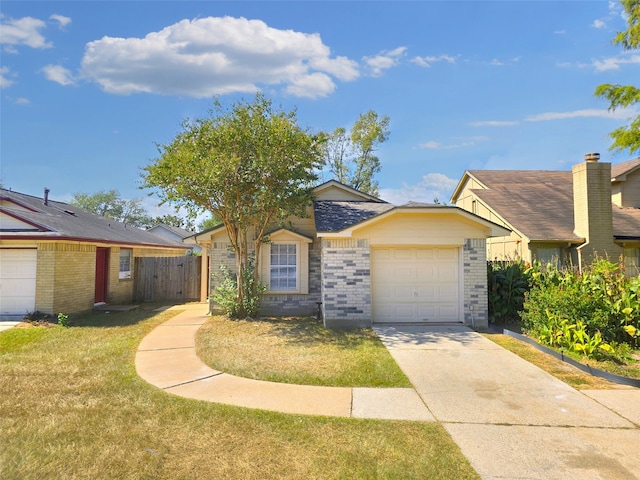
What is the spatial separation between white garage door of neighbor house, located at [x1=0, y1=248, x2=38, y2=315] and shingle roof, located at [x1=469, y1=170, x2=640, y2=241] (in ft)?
56.9

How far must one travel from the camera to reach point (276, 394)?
16.5 ft

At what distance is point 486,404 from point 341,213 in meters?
7.30

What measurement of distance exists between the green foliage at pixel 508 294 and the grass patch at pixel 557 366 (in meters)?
2.01

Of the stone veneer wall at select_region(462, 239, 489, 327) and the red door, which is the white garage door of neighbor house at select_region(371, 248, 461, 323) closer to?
the stone veneer wall at select_region(462, 239, 489, 327)

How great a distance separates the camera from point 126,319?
36.2 ft

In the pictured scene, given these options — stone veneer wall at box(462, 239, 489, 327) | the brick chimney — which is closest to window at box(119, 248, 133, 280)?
stone veneer wall at box(462, 239, 489, 327)

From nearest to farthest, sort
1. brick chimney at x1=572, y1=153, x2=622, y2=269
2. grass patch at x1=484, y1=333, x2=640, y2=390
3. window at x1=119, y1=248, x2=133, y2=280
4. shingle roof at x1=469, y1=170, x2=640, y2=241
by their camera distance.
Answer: grass patch at x1=484, y1=333, x2=640, y2=390 < brick chimney at x1=572, y1=153, x2=622, y2=269 < shingle roof at x1=469, y1=170, x2=640, y2=241 < window at x1=119, y1=248, x2=133, y2=280

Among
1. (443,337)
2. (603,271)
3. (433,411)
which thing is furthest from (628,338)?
(433,411)

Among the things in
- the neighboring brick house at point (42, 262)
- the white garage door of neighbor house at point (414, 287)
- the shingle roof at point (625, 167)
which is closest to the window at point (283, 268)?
the white garage door of neighbor house at point (414, 287)

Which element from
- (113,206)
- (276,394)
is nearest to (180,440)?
(276,394)

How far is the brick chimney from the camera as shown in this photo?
12688mm

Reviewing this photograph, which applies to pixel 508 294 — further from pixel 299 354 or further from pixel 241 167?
pixel 241 167

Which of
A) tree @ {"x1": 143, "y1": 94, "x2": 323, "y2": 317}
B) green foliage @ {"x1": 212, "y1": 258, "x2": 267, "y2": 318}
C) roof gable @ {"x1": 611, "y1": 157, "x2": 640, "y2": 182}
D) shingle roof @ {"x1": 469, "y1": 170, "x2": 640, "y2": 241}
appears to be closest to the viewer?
tree @ {"x1": 143, "y1": 94, "x2": 323, "y2": 317}

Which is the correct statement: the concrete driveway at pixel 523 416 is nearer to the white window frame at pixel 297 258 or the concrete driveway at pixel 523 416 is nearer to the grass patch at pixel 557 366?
the grass patch at pixel 557 366
